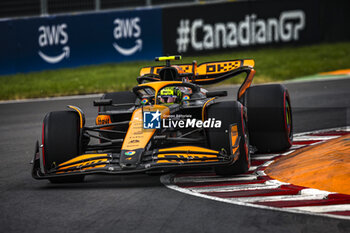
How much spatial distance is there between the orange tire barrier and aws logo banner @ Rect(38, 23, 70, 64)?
43.0 feet

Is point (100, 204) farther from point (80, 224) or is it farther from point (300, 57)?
point (300, 57)

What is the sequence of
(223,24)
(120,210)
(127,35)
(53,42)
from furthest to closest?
1. (127,35)
2. (223,24)
3. (53,42)
4. (120,210)

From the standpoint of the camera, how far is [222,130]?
23.6 feet

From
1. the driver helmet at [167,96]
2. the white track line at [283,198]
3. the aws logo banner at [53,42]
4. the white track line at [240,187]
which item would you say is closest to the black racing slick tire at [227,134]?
the white track line at [240,187]

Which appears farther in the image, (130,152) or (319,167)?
(130,152)

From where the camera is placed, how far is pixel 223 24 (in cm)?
2052

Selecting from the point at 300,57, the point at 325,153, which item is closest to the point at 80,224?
the point at 325,153

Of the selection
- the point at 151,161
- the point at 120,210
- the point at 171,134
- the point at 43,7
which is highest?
the point at 43,7

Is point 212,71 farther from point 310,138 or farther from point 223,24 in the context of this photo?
point 223,24

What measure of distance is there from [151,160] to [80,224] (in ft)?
4.78

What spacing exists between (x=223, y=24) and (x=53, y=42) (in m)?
4.98

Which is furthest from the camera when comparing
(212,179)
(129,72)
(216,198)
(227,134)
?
(129,72)

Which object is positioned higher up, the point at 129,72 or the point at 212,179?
the point at 129,72

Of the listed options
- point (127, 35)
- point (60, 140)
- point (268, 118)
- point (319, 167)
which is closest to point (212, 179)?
point (319, 167)
